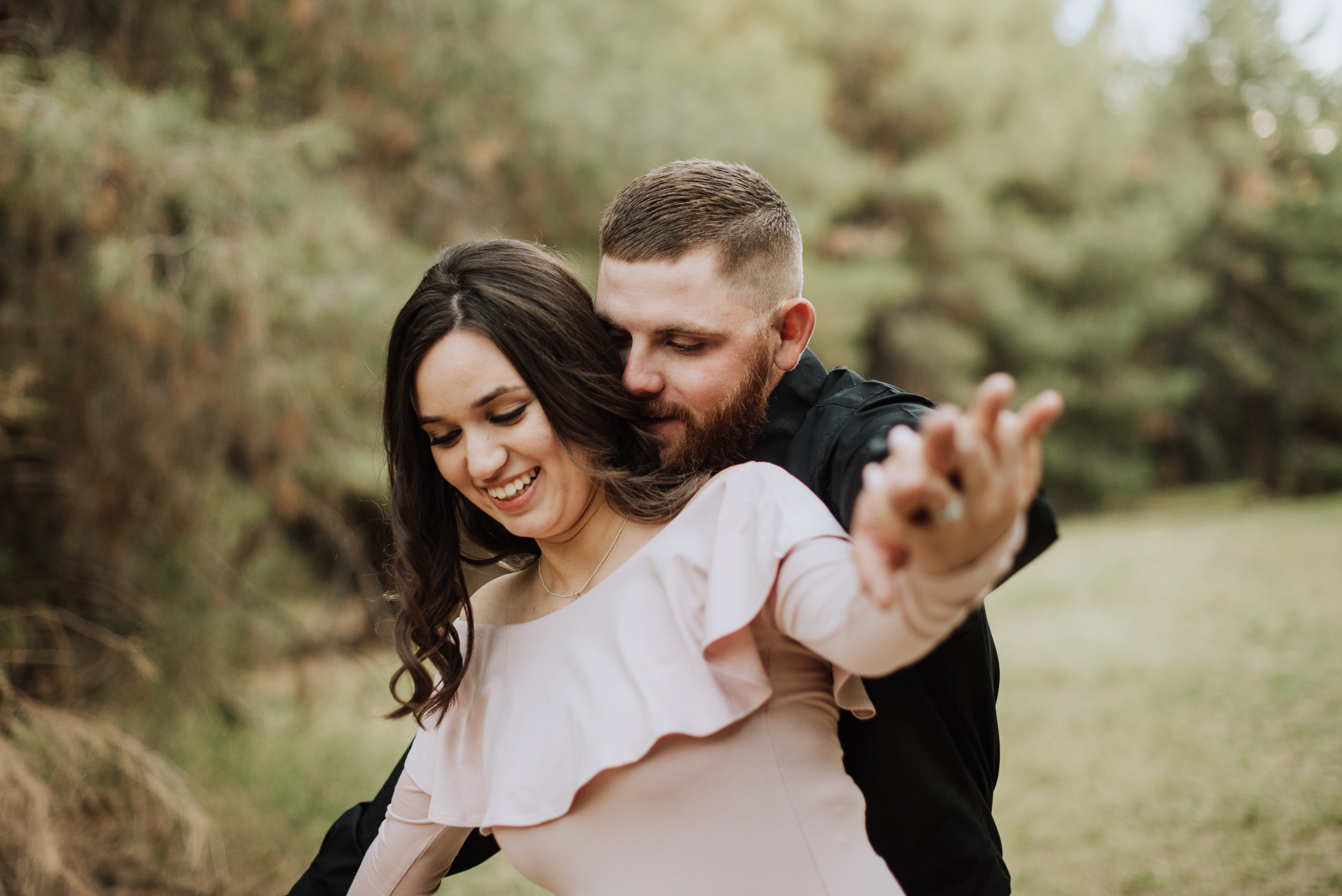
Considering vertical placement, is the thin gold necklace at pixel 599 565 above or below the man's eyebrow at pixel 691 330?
below

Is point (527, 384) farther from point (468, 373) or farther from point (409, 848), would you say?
point (409, 848)

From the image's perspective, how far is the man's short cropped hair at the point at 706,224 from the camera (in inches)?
68.7

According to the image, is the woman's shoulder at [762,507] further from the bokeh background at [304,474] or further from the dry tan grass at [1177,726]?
the dry tan grass at [1177,726]

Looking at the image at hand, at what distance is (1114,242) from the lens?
1739 cm

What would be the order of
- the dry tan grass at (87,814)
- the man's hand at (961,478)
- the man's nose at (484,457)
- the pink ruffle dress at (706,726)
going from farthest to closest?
the dry tan grass at (87,814) → the man's nose at (484,457) → the pink ruffle dress at (706,726) → the man's hand at (961,478)

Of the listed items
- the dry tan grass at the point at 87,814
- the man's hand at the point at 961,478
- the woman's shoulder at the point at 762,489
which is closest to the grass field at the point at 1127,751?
the dry tan grass at the point at 87,814

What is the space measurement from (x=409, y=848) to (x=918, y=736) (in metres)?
0.89

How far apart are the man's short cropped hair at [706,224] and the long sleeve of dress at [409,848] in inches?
40.0

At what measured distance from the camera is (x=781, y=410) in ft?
5.96

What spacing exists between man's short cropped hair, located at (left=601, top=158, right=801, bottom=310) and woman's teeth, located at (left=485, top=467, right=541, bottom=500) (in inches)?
16.4

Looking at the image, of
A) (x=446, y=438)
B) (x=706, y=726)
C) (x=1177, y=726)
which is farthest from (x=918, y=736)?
(x=1177, y=726)

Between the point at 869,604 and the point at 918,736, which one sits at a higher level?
the point at 869,604

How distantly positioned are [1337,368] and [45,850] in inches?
814

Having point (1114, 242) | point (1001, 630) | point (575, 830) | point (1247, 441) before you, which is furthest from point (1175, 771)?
point (1247, 441)
